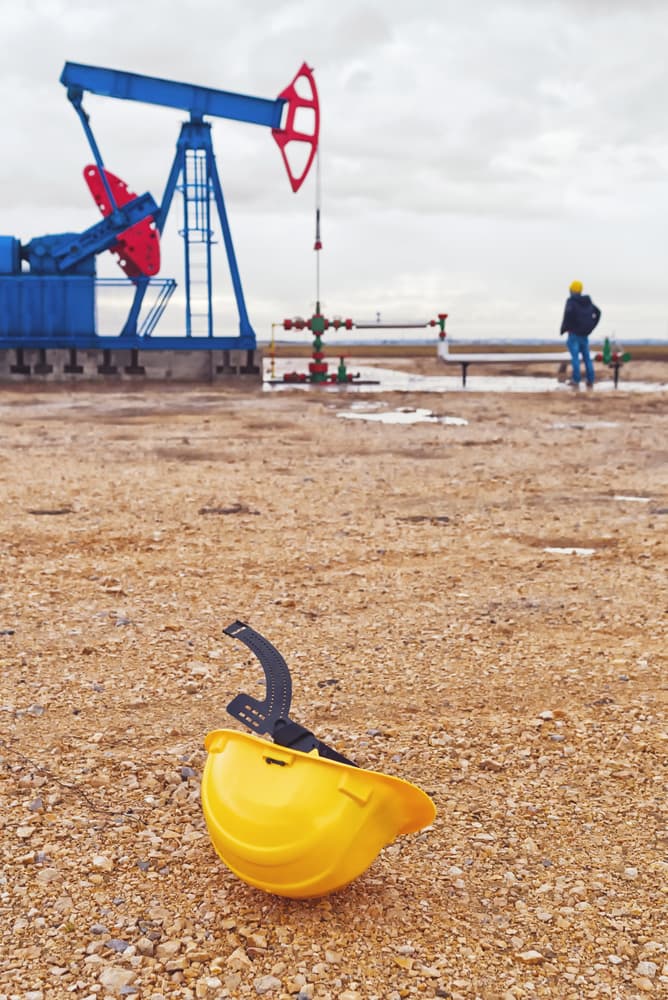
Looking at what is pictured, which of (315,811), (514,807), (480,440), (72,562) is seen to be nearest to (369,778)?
(315,811)

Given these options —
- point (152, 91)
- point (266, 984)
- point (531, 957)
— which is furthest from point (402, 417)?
point (266, 984)

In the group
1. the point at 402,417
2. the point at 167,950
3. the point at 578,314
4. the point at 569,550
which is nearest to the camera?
the point at 167,950

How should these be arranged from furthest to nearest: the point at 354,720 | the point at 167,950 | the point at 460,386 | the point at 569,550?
the point at 460,386
the point at 569,550
the point at 354,720
the point at 167,950

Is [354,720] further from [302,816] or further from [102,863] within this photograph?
[302,816]

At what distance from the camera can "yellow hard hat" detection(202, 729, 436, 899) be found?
6.81ft

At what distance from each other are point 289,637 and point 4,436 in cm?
792

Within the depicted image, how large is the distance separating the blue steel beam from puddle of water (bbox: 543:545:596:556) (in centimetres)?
1595

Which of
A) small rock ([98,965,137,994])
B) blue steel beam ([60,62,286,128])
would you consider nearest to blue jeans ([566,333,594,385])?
blue steel beam ([60,62,286,128])

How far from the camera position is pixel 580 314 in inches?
747

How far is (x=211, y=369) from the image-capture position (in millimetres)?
20516

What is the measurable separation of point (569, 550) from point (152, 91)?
16942 mm

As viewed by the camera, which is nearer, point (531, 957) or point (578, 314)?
point (531, 957)

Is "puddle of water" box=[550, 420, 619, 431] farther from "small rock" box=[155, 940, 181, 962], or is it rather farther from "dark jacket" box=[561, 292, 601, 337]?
"small rock" box=[155, 940, 181, 962]

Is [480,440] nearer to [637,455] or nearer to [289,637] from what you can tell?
[637,455]
